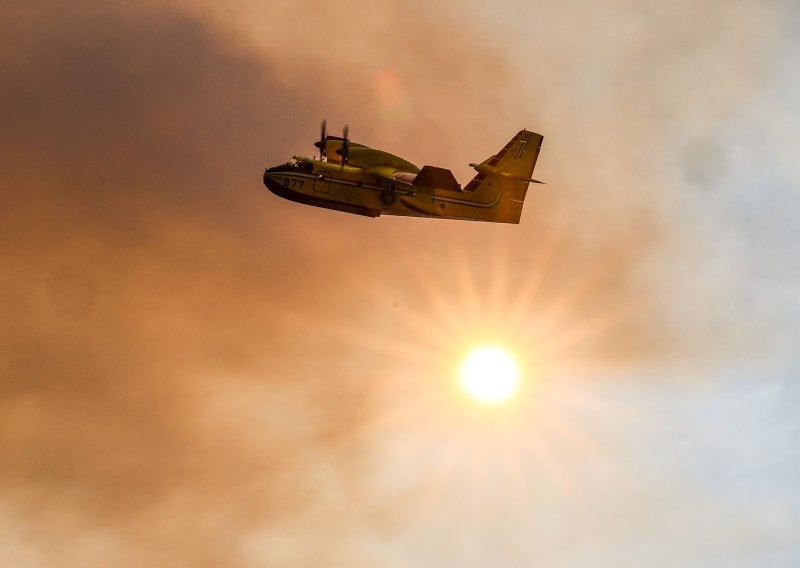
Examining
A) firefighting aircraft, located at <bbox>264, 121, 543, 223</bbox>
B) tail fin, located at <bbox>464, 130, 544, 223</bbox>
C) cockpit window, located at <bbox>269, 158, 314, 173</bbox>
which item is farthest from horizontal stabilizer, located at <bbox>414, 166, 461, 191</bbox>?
cockpit window, located at <bbox>269, 158, 314, 173</bbox>

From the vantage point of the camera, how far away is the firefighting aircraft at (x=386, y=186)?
86312 millimetres

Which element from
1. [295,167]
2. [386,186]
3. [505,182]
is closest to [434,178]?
[386,186]

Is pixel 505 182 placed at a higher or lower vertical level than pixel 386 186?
higher

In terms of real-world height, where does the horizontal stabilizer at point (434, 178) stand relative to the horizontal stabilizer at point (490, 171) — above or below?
below

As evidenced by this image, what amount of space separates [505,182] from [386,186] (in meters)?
14.6

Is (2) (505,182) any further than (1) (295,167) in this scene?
Yes

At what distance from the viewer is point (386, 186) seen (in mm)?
87125

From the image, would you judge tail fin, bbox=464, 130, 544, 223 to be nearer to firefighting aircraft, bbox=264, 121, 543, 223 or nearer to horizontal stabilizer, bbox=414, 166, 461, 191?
firefighting aircraft, bbox=264, 121, 543, 223

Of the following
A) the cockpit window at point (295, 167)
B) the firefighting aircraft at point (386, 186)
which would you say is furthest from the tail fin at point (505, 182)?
the cockpit window at point (295, 167)

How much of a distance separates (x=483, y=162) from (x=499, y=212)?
330 inches

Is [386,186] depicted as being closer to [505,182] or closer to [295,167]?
[295,167]

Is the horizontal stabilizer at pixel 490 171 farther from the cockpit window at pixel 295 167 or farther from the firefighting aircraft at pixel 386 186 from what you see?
the cockpit window at pixel 295 167

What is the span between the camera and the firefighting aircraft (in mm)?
86312

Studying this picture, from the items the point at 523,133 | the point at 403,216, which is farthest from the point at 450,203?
the point at 523,133
